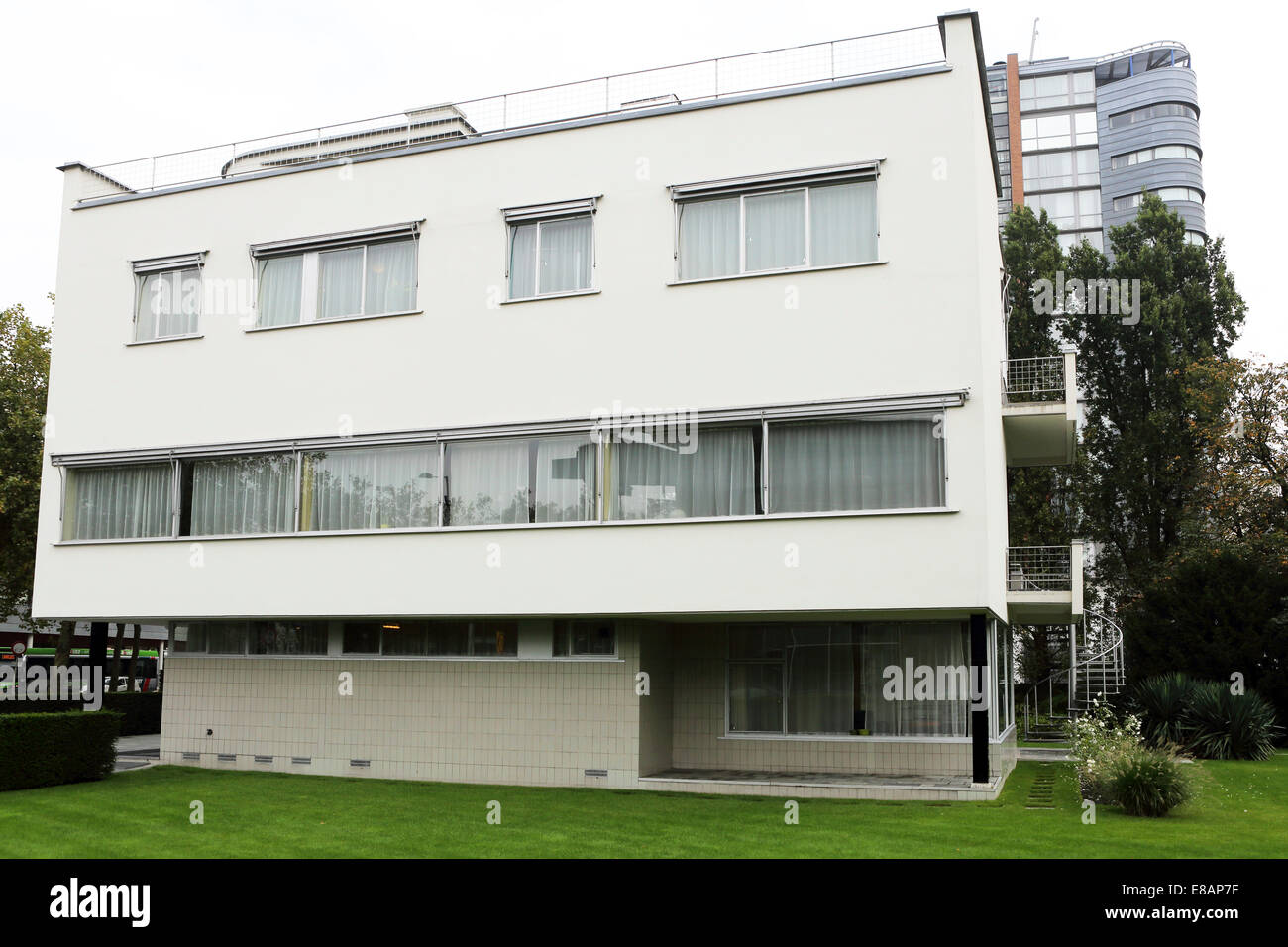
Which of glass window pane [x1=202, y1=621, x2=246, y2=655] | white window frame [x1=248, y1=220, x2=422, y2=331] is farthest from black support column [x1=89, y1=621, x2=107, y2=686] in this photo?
white window frame [x1=248, y1=220, x2=422, y2=331]

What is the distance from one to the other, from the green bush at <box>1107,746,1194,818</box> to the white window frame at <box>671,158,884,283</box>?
692cm

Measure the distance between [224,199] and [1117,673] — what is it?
22.7 m

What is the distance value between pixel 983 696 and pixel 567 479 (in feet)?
20.5

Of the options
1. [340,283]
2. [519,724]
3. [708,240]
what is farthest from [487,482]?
[708,240]

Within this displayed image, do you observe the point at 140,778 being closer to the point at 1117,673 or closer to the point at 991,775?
the point at 991,775

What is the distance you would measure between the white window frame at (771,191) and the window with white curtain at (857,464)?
2144 mm

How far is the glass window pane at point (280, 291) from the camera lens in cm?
1880

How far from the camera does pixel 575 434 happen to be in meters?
16.8

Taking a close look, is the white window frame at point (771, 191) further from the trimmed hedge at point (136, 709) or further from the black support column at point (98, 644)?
the trimmed hedge at point (136, 709)

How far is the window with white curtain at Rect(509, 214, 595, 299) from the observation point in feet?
56.4

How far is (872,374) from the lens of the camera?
50.8 ft
